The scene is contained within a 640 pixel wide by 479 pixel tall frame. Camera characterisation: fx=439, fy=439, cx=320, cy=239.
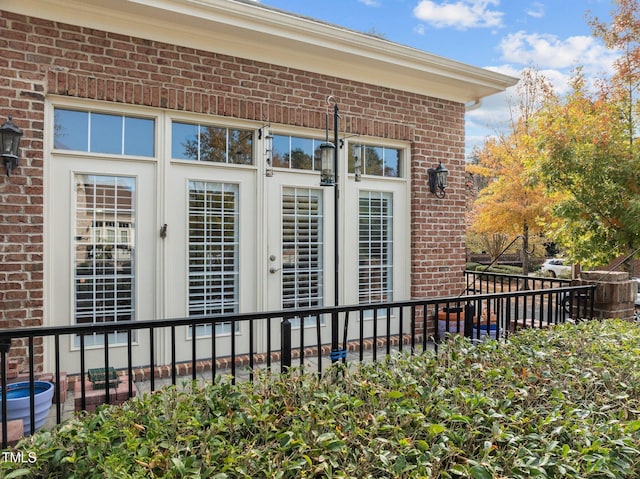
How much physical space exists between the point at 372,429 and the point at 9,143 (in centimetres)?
319

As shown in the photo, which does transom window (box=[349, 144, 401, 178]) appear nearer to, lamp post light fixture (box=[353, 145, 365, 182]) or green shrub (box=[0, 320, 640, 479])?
lamp post light fixture (box=[353, 145, 365, 182])

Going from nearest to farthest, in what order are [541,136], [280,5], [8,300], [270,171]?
[8,300] → [270,171] → [280,5] → [541,136]

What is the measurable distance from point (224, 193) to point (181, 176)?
422 mm

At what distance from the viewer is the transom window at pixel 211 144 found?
3.90 metres

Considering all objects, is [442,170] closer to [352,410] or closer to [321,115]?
[321,115]

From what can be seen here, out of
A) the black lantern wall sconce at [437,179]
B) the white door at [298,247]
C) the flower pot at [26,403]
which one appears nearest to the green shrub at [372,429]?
the flower pot at [26,403]

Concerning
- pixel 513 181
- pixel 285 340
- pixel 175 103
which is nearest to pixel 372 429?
pixel 285 340

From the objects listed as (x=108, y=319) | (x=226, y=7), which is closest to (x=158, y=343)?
(x=108, y=319)

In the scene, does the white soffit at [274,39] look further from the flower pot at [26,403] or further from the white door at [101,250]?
the flower pot at [26,403]

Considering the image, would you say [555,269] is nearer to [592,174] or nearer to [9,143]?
[592,174]

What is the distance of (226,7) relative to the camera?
3576 mm

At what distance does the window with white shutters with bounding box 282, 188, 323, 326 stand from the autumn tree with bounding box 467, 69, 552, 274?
21.0ft

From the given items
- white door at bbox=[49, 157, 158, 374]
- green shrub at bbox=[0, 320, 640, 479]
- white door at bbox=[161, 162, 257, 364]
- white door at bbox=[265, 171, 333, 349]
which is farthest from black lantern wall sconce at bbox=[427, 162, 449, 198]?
green shrub at bbox=[0, 320, 640, 479]

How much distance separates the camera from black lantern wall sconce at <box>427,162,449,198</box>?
199 inches
